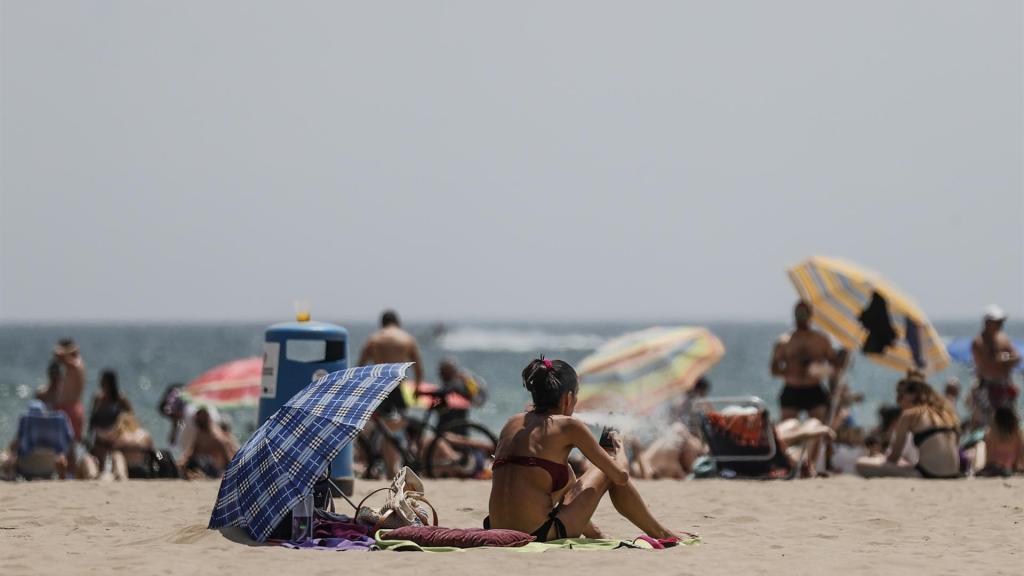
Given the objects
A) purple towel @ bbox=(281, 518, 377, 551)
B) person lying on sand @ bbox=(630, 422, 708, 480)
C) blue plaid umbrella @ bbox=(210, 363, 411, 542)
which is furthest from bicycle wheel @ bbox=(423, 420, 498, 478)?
blue plaid umbrella @ bbox=(210, 363, 411, 542)

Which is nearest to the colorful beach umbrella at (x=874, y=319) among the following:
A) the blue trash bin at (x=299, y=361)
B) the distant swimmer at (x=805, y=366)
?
the distant swimmer at (x=805, y=366)

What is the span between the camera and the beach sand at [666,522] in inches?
249

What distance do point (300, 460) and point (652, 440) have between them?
21.6ft

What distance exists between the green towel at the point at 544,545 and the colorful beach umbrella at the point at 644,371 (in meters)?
5.76

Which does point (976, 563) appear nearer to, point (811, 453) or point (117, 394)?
point (811, 453)

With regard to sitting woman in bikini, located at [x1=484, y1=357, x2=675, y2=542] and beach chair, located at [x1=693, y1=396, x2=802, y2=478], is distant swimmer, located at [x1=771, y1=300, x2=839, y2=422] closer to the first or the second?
beach chair, located at [x1=693, y1=396, x2=802, y2=478]

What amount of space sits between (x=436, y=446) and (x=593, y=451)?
508cm

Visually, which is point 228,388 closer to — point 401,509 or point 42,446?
point 42,446

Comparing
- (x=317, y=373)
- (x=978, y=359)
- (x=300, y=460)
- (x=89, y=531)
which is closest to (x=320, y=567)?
(x=300, y=460)

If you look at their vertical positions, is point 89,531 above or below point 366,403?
below

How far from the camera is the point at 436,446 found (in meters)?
11.3

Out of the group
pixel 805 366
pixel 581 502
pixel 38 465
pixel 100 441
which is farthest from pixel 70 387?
pixel 581 502

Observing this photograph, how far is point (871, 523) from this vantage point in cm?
819

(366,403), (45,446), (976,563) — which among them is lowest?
(45,446)
